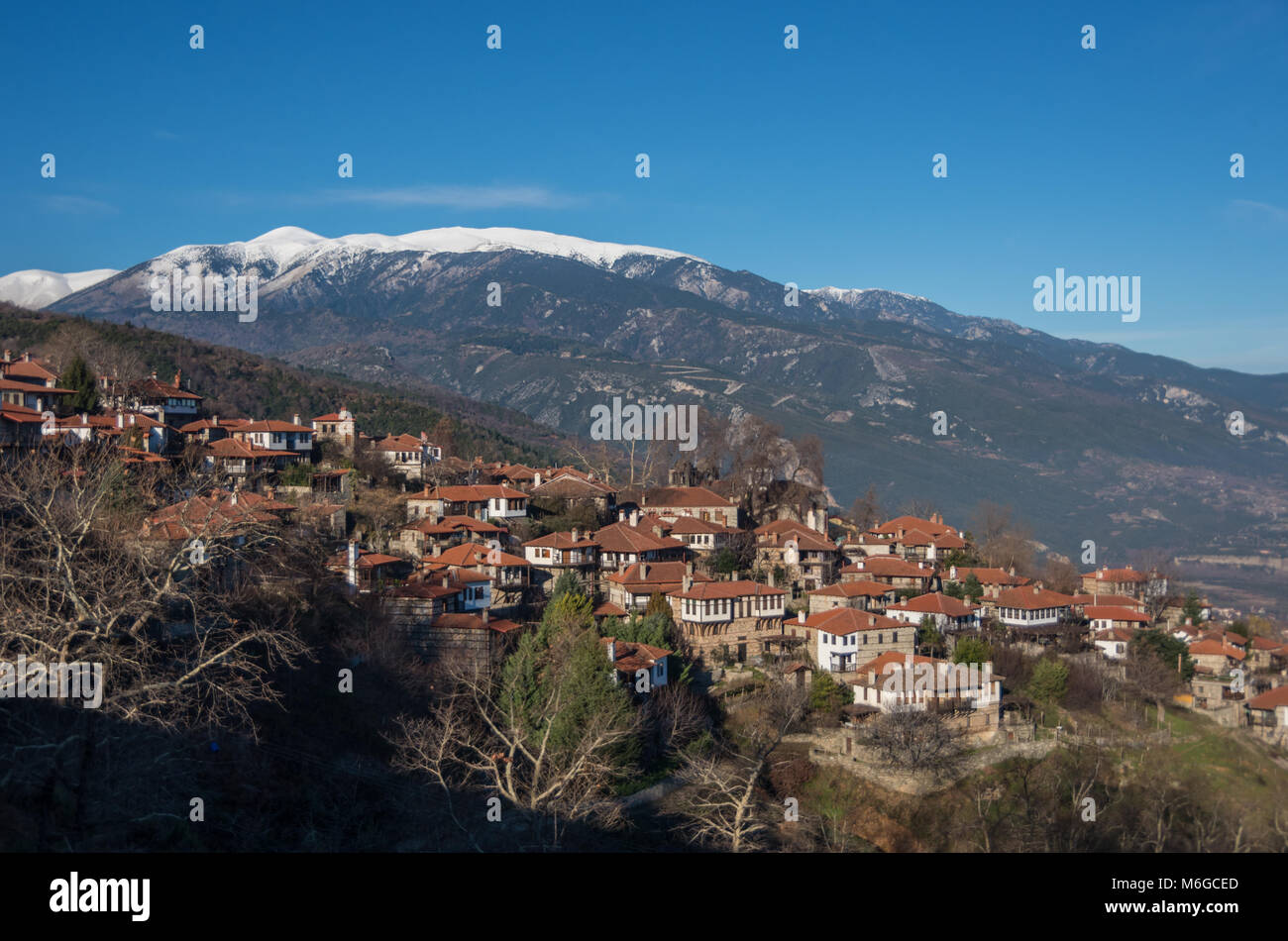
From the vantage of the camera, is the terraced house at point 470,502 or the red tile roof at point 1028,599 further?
the red tile roof at point 1028,599

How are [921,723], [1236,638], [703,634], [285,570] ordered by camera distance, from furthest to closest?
[1236,638] → [703,634] → [921,723] → [285,570]

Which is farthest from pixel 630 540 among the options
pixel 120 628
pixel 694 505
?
pixel 120 628

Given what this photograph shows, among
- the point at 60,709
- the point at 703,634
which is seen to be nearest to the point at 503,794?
the point at 60,709

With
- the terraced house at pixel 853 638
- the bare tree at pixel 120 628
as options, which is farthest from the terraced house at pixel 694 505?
the bare tree at pixel 120 628

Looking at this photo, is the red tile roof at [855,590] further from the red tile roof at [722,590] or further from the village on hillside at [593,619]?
the red tile roof at [722,590]

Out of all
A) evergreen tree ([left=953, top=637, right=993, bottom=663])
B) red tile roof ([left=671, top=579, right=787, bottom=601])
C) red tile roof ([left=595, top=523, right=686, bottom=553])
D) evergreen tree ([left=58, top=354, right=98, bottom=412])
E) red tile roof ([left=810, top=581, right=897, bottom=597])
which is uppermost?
evergreen tree ([left=58, top=354, right=98, bottom=412])

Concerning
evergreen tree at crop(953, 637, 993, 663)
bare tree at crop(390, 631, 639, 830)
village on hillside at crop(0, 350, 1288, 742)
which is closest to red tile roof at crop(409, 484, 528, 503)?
village on hillside at crop(0, 350, 1288, 742)

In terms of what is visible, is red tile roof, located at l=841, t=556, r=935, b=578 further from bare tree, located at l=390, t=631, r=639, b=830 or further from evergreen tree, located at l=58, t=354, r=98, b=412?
evergreen tree, located at l=58, t=354, r=98, b=412

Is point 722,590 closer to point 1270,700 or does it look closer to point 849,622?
point 849,622

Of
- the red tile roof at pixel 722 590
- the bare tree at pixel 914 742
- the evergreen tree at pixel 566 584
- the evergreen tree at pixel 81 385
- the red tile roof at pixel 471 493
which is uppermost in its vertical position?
the evergreen tree at pixel 81 385

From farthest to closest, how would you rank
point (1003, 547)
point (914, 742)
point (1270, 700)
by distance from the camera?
point (1003, 547) < point (1270, 700) < point (914, 742)
